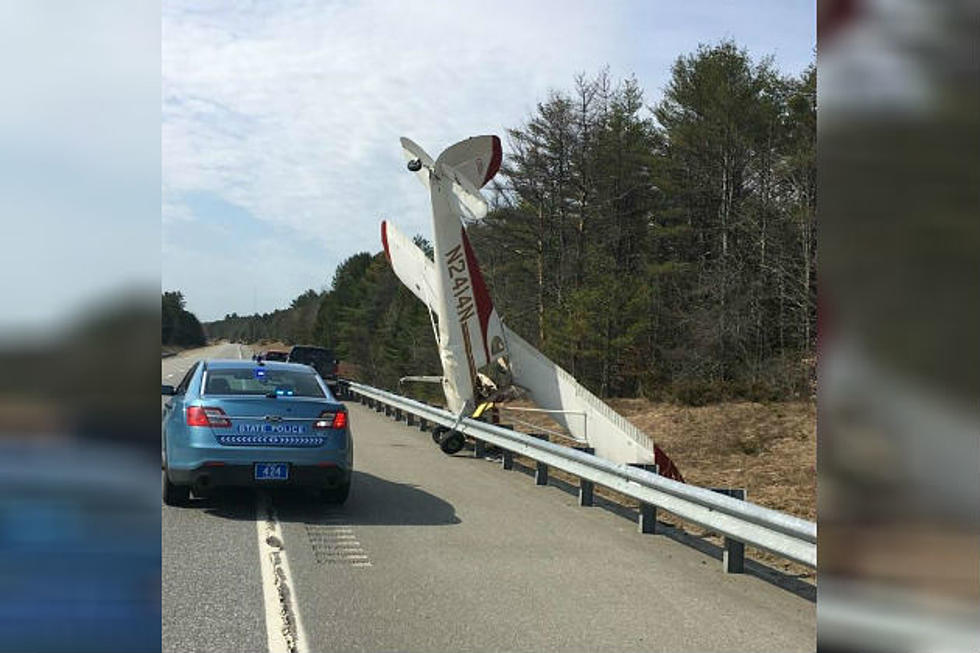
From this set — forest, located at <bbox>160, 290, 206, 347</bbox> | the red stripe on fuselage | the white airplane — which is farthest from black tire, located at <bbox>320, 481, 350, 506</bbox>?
forest, located at <bbox>160, 290, 206, 347</bbox>

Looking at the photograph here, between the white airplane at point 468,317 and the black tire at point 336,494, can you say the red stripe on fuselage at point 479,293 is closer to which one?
the white airplane at point 468,317

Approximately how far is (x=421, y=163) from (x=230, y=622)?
11.7 meters

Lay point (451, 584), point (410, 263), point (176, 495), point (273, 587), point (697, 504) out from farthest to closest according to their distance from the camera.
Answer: point (410, 263) < point (176, 495) < point (697, 504) < point (451, 584) < point (273, 587)

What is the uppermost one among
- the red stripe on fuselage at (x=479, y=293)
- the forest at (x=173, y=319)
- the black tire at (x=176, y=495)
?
the red stripe on fuselage at (x=479, y=293)

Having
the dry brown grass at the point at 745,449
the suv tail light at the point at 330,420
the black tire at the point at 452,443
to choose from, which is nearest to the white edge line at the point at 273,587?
the suv tail light at the point at 330,420

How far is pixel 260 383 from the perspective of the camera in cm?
959

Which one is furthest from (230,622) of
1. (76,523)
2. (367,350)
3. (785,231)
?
(367,350)

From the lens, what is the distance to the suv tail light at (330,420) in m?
8.98

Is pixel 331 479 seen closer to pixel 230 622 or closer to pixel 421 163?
pixel 230 622

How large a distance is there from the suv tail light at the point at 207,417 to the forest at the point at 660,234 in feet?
70.5

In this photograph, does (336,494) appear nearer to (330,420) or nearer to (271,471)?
(330,420)

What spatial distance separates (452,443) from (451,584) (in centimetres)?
963

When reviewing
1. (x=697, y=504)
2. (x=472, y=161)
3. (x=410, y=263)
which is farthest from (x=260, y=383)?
(x=410, y=263)

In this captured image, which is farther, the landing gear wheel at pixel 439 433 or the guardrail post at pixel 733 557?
the landing gear wheel at pixel 439 433
